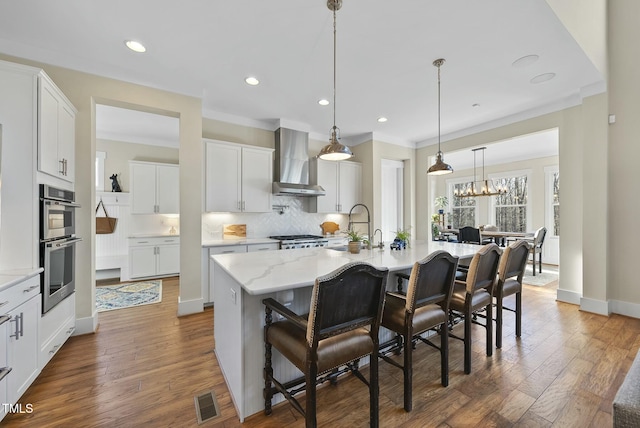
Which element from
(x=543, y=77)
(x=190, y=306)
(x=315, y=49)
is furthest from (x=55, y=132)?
(x=543, y=77)

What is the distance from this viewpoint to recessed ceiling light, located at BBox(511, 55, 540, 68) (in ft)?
9.01

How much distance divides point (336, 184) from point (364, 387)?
150 inches

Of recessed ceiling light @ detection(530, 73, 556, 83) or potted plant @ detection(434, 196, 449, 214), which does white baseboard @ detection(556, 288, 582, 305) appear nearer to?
recessed ceiling light @ detection(530, 73, 556, 83)

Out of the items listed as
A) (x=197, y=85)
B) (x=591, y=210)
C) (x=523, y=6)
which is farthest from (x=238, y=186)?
(x=591, y=210)

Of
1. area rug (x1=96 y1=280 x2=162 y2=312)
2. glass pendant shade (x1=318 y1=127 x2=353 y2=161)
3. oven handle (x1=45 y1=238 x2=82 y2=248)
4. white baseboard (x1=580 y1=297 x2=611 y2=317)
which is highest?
glass pendant shade (x1=318 y1=127 x2=353 y2=161)

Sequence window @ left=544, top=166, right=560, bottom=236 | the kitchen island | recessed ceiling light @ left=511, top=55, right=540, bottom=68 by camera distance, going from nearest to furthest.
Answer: the kitchen island
recessed ceiling light @ left=511, top=55, right=540, bottom=68
window @ left=544, top=166, right=560, bottom=236

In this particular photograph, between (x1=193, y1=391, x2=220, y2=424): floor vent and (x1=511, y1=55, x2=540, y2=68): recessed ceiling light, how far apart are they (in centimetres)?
422

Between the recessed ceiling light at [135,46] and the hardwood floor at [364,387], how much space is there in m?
2.96

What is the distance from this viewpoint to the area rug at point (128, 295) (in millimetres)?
3740

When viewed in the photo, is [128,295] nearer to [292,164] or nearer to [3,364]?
[3,364]

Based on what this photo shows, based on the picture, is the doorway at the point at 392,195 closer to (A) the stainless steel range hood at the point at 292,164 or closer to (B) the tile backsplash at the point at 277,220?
(B) the tile backsplash at the point at 277,220

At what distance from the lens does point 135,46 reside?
2.57 metres

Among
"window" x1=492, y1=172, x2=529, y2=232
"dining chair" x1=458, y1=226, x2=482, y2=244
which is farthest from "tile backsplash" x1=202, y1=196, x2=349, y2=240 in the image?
"window" x1=492, y1=172, x2=529, y2=232

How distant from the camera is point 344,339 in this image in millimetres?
1470
